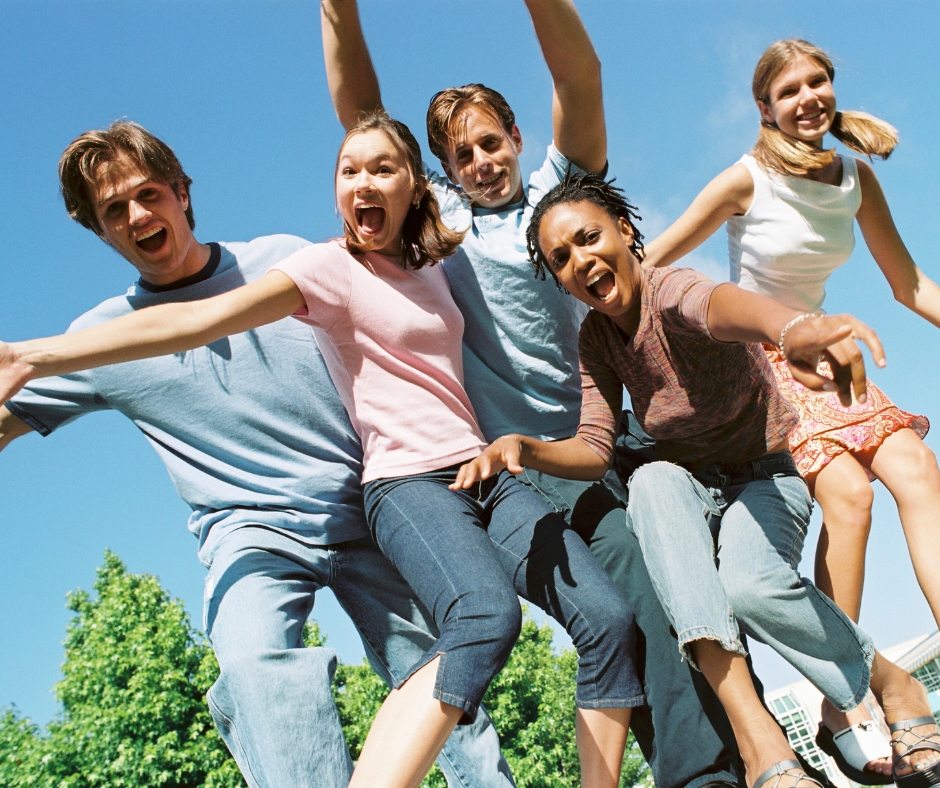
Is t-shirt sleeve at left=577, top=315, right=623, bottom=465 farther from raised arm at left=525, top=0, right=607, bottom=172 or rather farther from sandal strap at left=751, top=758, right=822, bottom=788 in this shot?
sandal strap at left=751, top=758, right=822, bottom=788

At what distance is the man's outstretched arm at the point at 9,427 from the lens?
11.2ft

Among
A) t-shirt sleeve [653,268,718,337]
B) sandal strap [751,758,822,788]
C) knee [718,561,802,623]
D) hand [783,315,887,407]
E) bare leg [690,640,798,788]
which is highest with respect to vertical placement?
t-shirt sleeve [653,268,718,337]

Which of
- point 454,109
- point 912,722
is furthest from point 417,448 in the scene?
point 912,722

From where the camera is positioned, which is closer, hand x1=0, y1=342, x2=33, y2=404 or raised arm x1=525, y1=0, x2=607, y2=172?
hand x1=0, y1=342, x2=33, y2=404

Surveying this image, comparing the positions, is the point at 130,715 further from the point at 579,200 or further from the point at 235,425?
the point at 579,200

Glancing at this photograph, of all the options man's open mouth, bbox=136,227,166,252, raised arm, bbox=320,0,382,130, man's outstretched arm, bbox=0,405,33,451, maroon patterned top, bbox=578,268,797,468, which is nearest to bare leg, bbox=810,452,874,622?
maroon patterned top, bbox=578,268,797,468

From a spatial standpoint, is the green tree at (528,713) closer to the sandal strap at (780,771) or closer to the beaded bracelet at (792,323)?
the sandal strap at (780,771)

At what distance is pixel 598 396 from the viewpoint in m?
3.25

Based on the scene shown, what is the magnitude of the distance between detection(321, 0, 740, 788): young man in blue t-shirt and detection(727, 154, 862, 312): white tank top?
0.89 m

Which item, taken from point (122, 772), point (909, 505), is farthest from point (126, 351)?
point (122, 772)

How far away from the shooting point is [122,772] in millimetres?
18703

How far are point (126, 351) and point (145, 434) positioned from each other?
1141 mm

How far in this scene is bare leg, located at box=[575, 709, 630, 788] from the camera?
2725 millimetres

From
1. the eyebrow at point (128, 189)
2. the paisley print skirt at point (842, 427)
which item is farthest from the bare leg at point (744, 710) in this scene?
the eyebrow at point (128, 189)
